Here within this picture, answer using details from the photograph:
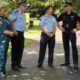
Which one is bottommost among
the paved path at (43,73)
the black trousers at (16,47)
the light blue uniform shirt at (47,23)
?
the paved path at (43,73)

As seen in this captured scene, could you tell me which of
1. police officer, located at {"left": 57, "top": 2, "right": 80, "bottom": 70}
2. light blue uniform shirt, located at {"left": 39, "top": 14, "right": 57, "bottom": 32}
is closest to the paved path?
police officer, located at {"left": 57, "top": 2, "right": 80, "bottom": 70}

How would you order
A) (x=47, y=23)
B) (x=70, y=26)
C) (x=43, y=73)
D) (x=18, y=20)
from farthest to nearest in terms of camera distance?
(x=70, y=26)
(x=47, y=23)
(x=18, y=20)
(x=43, y=73)

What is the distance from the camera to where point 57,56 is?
1402cm

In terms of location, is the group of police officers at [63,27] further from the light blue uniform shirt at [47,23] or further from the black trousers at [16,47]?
the black trousers at [16,47]

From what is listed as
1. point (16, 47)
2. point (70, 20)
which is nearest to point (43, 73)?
point (16, 47)

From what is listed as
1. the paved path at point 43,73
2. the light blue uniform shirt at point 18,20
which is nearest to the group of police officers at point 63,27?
the paved path at point 43,73

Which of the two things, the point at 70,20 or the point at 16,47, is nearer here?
the point at 16,47

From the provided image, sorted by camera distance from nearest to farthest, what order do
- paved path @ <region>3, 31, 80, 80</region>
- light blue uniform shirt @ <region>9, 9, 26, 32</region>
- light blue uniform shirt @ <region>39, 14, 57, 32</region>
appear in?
paved path @ <region>3, 31, 80, 80</region>, light blue uniform shirt @ <region>9, 9, 26, 32</region>, light blue uniform shirt @ <region>39, 14, 57, 32</region>

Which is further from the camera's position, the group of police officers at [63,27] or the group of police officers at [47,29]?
the group of police officers at [63,27]

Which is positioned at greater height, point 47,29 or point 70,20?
point 70,20

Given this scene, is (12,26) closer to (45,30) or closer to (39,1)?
(45,30)

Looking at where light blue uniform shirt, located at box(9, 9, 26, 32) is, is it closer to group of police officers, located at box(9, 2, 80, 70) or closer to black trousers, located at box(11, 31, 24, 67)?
group of police officers, located at box(9, 2, 80, 70)

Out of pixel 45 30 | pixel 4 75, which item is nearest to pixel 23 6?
pixel 45 30

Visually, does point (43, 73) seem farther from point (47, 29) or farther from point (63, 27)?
point (63, 27)
